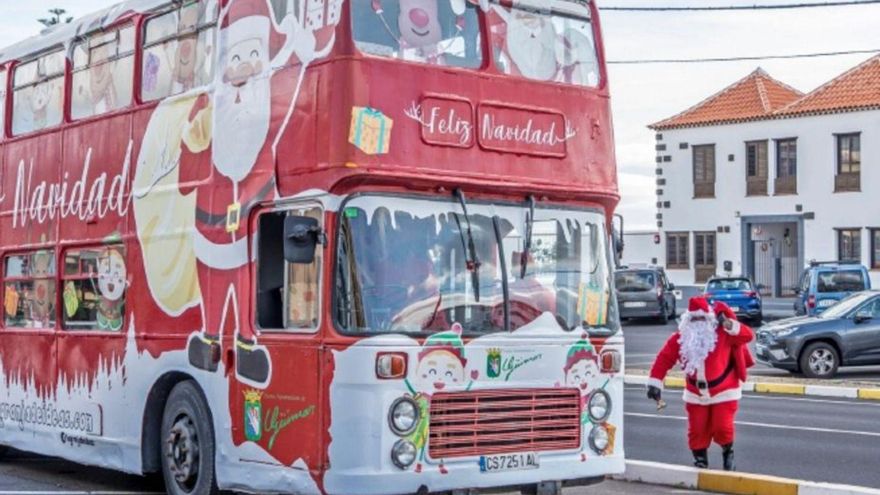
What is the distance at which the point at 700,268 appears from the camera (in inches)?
2621

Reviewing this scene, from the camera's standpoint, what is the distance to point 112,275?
45.1 feet

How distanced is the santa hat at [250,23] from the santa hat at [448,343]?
246 centimetres

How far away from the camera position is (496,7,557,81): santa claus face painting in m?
12.0

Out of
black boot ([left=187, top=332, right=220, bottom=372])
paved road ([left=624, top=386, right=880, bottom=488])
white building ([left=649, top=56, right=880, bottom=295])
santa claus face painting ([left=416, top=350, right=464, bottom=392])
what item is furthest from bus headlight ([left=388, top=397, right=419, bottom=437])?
white building ([left=649, top=56, right=880, bottom=295])

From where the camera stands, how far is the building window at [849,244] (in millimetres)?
60656

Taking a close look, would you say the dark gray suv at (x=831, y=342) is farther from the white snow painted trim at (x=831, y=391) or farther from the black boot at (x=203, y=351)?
the black boot at (x=203, y=351)

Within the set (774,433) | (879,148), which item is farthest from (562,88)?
(879,148)

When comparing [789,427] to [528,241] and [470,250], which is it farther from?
[470,250]

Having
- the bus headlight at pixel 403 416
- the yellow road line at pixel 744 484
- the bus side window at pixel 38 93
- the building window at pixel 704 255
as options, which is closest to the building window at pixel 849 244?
the building window at pixel 704 255

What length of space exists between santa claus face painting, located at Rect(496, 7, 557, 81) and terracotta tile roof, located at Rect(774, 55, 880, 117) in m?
49.5

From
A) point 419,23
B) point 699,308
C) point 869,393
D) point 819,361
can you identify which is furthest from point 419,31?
point 819,361

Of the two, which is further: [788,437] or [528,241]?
[788,437]

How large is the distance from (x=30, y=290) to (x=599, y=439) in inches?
242

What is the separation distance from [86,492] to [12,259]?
2.80m
